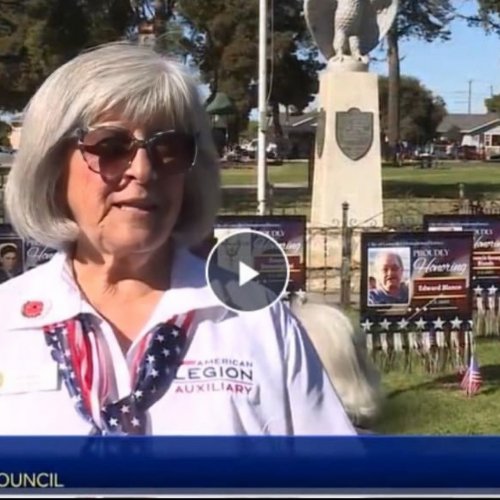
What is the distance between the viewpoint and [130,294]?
192cm

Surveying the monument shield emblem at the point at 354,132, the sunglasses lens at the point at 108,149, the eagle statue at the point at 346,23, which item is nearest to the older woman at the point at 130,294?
the sunglasses lens at the point at 108,149

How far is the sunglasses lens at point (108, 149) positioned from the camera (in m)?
1.83

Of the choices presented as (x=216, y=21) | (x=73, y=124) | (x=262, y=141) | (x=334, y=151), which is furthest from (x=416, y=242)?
(x=73, y=124)

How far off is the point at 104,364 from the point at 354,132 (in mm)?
661

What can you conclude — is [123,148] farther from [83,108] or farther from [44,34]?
[44,34]

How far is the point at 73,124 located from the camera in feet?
5.94

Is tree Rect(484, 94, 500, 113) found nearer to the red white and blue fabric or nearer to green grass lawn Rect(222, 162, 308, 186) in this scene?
green grass lawn Rect(222, 162, 308, 186)

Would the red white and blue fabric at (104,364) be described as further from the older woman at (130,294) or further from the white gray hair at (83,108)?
the white gray hair at (83,108)

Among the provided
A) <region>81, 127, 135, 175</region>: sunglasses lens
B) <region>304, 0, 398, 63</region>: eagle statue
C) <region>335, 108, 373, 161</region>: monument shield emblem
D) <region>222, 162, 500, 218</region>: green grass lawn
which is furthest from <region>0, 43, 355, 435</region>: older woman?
<region>335, 108, 373, 161</region>: monument shield emblem

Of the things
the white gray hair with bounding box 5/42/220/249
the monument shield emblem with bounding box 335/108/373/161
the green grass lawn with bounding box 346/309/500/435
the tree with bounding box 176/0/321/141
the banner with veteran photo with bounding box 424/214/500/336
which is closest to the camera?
the white gray hair with bounding box 5/42/220/249

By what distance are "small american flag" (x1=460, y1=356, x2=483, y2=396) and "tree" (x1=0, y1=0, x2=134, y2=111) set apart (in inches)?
40.3

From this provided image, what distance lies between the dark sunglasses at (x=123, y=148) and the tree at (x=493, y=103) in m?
0.51

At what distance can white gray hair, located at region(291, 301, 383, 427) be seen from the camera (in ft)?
6.41

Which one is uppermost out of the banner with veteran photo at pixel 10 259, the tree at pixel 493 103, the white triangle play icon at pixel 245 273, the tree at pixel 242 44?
the tree at pixel 242 44
